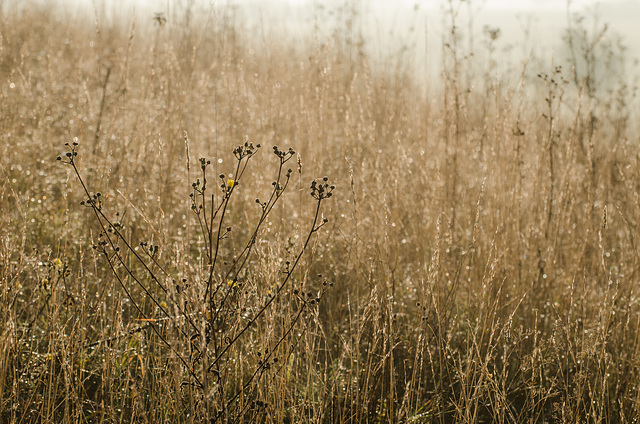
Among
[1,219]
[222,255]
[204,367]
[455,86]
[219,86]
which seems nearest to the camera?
[204,367]

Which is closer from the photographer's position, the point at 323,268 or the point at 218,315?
the point at 218,315

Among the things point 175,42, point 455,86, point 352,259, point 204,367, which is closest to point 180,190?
point 175,42

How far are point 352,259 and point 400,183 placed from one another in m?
0.41

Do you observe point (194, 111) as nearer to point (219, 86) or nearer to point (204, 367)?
point (219, 86)

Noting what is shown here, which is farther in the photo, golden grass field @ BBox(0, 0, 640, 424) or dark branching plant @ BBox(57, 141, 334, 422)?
golden grass field @ BBox(0, 0, 640, 424)

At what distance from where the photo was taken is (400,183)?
2570 mm

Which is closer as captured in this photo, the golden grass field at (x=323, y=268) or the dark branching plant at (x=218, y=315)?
the dark branching plant at (x=218, y=315)

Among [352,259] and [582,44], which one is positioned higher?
[582,44]

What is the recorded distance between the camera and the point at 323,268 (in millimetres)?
2629

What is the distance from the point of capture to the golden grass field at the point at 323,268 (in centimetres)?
164

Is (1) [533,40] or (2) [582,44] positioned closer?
(2) [582,44]

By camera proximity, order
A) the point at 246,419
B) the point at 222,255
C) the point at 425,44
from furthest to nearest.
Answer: the point at 425,44
the point at 222,255
the point at 246,419

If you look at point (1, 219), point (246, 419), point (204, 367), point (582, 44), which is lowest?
point (246, 419)

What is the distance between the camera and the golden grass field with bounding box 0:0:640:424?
164cm
